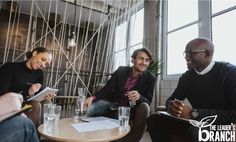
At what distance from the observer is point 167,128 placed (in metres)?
1.52

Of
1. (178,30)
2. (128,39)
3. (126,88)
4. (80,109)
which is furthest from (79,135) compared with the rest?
(128,39)

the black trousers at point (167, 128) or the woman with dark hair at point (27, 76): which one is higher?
the woman with dark hair at point (27, 76)

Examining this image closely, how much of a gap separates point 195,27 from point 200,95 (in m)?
1.62

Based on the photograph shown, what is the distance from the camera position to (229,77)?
1294 millimetres

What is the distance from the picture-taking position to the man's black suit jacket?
203cm

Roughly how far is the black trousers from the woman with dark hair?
112 cm

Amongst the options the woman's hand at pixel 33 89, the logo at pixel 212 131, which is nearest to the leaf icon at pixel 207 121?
the logo at pixel 212 131

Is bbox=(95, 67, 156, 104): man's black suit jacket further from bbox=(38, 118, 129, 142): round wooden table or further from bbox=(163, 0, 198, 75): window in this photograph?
bbox=(163, 0, 198, 75): window

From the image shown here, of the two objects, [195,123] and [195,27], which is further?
[195,27]

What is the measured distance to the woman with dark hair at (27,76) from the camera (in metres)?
1.91

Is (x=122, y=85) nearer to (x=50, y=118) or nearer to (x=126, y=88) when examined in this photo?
(x=126, y=88)

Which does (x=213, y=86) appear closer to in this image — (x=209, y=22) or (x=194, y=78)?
(x=194, y=78)

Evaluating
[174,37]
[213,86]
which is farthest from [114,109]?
[174,37]

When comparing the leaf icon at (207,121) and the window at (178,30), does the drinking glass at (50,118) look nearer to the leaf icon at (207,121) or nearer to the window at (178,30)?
the leaf icon at (207,121)
